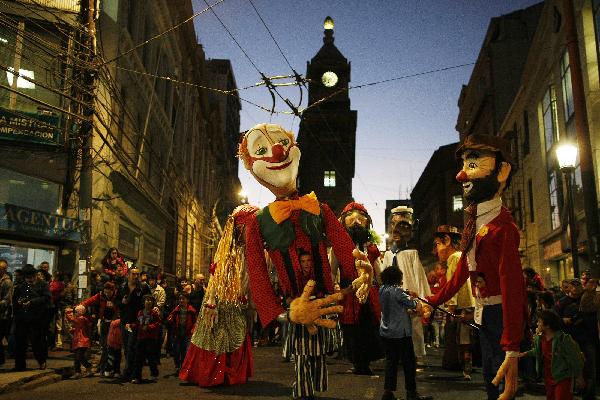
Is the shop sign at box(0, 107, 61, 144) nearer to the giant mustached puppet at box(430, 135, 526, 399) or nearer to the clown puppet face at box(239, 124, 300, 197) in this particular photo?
the clown puppet face at box(239, 124, 300, 197)

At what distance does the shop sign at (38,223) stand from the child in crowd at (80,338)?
3.74 meters

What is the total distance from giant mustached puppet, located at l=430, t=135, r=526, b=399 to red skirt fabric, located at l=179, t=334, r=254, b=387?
477cm

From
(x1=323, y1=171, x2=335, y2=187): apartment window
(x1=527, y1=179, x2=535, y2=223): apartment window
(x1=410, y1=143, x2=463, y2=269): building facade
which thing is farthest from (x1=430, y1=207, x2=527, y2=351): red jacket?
(x1=323, y1=171, x2=335, y2=187): apartment window

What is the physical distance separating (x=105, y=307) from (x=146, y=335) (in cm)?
135

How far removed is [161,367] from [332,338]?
8.44 m

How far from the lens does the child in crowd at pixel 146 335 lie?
8820 mm

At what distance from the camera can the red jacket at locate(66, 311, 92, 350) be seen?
30.9 ft

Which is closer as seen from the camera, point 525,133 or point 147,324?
point 147,324

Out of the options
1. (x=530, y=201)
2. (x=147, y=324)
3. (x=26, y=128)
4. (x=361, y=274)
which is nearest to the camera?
(x=361, y=274)

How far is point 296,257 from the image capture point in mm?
4027

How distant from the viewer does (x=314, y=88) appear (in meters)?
52.9

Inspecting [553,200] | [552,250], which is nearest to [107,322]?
[552,250]

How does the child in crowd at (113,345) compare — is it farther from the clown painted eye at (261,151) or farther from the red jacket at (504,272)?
the red jacket at (504,272)

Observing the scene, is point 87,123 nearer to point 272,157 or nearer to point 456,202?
point 272,157
